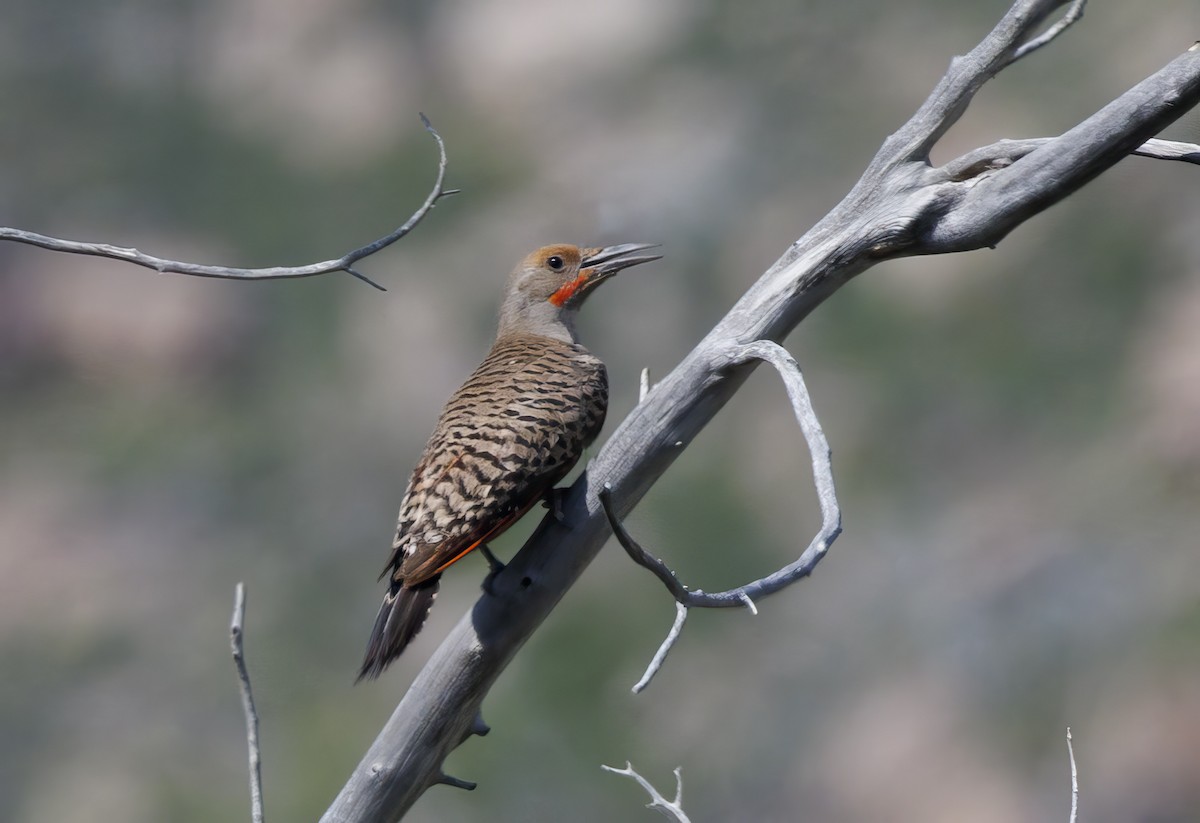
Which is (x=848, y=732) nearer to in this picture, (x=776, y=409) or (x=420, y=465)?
(x=776, y=409)

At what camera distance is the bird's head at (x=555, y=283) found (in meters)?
3.36

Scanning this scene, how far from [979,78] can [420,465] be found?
1362 mm

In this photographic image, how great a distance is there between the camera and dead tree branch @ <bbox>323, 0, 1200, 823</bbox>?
220 centimetres

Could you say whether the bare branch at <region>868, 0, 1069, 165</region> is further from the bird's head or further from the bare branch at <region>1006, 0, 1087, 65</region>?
the bird's head

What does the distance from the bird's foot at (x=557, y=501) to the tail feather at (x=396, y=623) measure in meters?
0.28

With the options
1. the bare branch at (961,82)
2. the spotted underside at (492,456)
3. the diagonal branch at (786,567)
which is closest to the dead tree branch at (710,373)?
the bare branch at (961,82)

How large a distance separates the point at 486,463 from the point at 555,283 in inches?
41.2

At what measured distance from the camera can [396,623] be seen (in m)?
2.26

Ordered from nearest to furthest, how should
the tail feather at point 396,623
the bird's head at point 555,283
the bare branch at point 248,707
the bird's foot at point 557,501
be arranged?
1. the bare branch at point 248,707
2. the tail feather at point 396,623
3. the bird's foot at point 557,501
4. the bird's head at point 555,283

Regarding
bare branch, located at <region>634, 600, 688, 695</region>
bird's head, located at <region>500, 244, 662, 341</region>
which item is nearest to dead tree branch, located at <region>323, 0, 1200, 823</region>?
bare branch, located at <region>634, 600, 688, 695</region>

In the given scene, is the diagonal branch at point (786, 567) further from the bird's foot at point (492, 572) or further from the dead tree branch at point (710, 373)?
the bird's foot at point (492, 572)

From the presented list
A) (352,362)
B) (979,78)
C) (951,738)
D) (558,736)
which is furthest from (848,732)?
(979,78)

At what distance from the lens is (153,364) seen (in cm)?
750

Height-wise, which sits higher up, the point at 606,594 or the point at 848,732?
the point at 606,594
